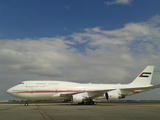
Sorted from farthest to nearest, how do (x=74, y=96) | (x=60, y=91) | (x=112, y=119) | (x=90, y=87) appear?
(x=90, y=87) → (x=60, y=91) → (x=74, y=96) → (x=112, y=119)

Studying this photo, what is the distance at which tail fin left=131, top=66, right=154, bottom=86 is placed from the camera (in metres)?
38.8

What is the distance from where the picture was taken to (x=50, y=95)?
32.3m

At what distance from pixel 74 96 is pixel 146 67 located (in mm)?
17971

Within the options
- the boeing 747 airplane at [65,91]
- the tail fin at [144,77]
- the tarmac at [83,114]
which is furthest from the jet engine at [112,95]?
the tarmac at [83,114]

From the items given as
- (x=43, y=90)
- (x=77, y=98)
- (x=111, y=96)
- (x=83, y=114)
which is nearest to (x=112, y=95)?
(x=111, y=96)

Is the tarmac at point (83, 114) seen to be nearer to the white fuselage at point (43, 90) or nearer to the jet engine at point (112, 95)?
the jet engine at point (112, 95)

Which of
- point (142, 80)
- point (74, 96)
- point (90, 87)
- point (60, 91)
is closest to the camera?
point (74, 96)

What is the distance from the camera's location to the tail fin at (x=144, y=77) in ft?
127

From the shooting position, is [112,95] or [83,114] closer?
[83,114]

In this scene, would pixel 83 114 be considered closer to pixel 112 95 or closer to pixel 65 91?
pixel 112 95

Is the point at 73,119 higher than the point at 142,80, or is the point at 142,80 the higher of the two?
the point at 142,80

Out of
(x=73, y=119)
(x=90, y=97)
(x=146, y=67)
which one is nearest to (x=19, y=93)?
(x=90, y=97)

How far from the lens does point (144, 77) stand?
39000 mm

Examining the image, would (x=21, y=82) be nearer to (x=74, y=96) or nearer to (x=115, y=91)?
(x=74, y=96)
